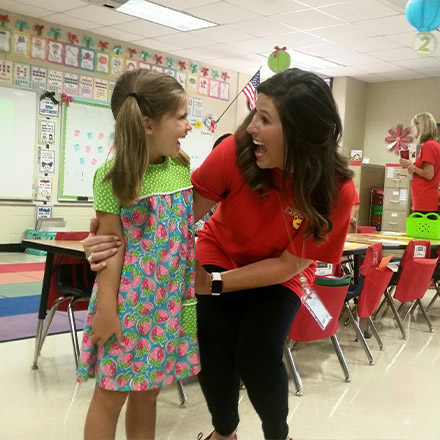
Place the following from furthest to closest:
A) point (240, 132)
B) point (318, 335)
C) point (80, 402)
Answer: point (318, 335) → point (80, 402) → point (240, 132)

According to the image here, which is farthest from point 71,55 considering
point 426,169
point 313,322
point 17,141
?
point 313,322

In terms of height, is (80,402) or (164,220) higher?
(164,220)

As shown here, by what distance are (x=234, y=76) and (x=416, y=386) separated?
25.8 ft

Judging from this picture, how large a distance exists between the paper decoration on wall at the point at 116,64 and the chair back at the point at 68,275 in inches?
218

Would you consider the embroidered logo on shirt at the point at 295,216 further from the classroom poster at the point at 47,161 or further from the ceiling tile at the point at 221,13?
the classroom poster at the point at 47,161

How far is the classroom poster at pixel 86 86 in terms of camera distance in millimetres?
7852

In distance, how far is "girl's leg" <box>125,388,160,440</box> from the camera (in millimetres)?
1662

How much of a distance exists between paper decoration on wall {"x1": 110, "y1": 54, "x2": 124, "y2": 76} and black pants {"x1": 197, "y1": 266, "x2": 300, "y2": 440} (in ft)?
22.7

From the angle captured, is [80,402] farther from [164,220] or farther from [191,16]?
[191,16]

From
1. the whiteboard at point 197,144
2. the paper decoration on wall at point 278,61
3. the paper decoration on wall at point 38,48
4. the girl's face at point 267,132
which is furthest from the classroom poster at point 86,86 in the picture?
the girl's face at point 267,132

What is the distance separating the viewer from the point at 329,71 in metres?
9.95

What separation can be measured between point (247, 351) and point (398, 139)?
30.8 ft

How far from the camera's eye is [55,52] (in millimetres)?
7578

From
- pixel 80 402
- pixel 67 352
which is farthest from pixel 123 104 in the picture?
pixel 67 352
